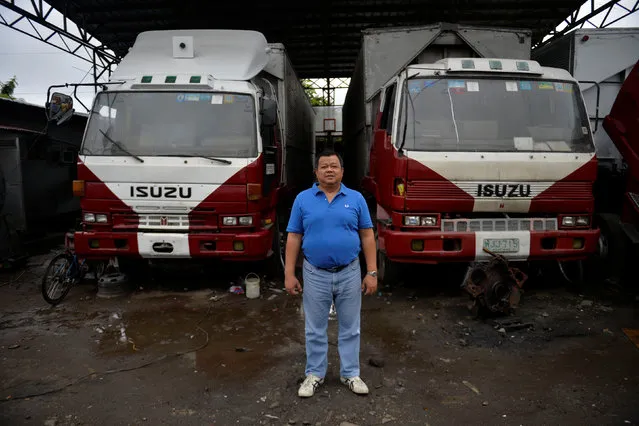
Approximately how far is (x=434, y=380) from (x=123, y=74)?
4932mm

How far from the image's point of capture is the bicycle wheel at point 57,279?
5.11 meters

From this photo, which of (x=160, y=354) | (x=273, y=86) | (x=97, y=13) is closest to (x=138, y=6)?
(x=97, y=13)

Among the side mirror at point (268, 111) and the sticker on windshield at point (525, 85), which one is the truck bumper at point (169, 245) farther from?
the sticker on windshield at point (525, 85)

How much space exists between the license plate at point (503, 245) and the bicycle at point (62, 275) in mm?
4865

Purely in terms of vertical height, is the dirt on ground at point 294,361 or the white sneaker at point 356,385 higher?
the white sneaker at point 356,385

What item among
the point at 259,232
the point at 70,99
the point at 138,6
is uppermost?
the point at 138,6

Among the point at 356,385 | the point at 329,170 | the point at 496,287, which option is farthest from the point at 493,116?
Result: the point at 356,385

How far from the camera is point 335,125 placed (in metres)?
16.0

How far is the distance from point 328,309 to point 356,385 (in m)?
0.59

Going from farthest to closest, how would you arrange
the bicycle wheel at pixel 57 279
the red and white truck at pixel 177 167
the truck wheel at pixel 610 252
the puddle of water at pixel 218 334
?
the truck wheel at pixel 610 252 → the bicycle wheel at pixel 57 279 → the red and white truck at pixel 177 167 → the puddle of water at pixel 218 334

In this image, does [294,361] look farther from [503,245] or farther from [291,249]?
[503,245]

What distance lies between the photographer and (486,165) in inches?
180

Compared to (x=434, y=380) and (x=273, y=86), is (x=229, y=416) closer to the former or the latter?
(x=434, y=380)

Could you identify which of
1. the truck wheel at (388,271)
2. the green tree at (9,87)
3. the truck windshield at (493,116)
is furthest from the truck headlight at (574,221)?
the green tree at (9,87)
